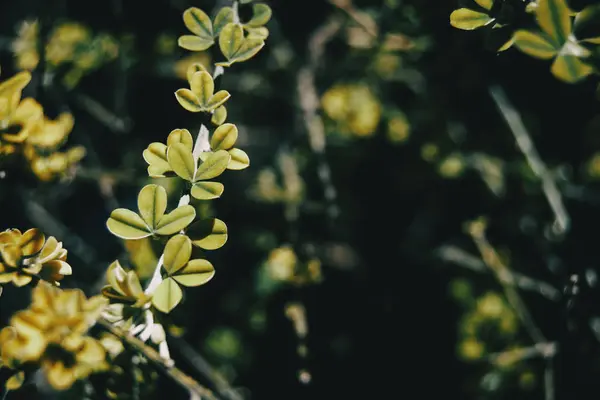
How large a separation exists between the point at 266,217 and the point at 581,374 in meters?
0.99

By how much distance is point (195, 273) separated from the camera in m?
0.54

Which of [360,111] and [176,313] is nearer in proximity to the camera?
[176,313]

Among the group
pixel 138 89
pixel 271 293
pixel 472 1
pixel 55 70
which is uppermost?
pixel 472 1

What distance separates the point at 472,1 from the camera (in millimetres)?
594

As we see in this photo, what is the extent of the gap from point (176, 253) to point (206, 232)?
0.05 meters

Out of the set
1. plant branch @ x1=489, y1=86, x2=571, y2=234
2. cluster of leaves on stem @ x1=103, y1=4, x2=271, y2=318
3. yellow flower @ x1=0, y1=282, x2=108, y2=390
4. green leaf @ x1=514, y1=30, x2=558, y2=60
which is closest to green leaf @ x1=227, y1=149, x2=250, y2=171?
cluster of leaves on stem @ x1=103, y1=4, x2=271, y2=318

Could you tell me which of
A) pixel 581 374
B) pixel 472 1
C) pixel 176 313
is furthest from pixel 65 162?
pixel 581 374

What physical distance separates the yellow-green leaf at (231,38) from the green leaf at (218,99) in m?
0.05

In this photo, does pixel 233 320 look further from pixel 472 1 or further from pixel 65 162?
pixel 472 1

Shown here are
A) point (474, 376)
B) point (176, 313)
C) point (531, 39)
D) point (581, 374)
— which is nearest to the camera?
point (531, 39)

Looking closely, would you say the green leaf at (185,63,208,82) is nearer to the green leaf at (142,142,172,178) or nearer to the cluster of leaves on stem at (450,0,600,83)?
the green leaf at (142,142,172,178)

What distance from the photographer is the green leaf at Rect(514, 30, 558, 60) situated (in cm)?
50

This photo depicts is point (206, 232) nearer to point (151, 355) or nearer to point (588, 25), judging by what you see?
point (151, 355)

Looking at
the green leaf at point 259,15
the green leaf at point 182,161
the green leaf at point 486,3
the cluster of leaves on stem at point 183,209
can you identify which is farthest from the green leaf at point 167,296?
the green leaf at point 486,3
